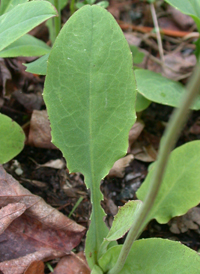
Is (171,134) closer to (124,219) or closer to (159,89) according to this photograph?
(124,219)

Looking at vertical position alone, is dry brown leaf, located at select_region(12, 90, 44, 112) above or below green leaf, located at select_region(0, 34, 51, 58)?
below

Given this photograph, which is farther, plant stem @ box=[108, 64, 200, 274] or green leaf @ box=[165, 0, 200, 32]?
green leaf @ box=[165, 0, 200, 32]

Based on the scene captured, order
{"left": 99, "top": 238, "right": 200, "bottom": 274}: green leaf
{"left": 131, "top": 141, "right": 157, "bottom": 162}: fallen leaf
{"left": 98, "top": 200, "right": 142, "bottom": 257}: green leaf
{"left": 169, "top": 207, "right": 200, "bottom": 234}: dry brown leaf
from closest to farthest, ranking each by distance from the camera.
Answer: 1. {"left": 98, "top": 200, "right": 142, "bottom": 257}: green leaf
2. {"left": 99, "top": 238, "right": 200, "bottom": 274}: green leaf
3. {"left": 169, "top": 207, "right": 200, "bottom": 234}: dry brown leaf
4. {"left": 131, "top": 141, "right": 157, "bottom": 162}: fallen leaf

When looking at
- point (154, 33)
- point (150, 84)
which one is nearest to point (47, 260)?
point (150, 84)

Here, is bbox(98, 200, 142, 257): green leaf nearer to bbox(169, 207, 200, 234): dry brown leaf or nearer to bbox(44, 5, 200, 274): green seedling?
bbox(44, 5, 200, 274): green seedling

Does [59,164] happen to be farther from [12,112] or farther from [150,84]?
[150,84]

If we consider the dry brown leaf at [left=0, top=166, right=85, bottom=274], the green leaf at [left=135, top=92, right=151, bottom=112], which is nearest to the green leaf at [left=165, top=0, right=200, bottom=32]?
the green leaf at [left=135, top=92, right=151, bottom=112]

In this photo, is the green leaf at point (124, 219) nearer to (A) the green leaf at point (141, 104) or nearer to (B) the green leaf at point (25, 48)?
(A) the green leaf at point (141, 104)

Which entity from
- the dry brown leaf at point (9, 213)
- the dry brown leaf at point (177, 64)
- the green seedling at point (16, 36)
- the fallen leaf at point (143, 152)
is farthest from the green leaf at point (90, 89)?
the dry brown leaf at point (177, 64)
